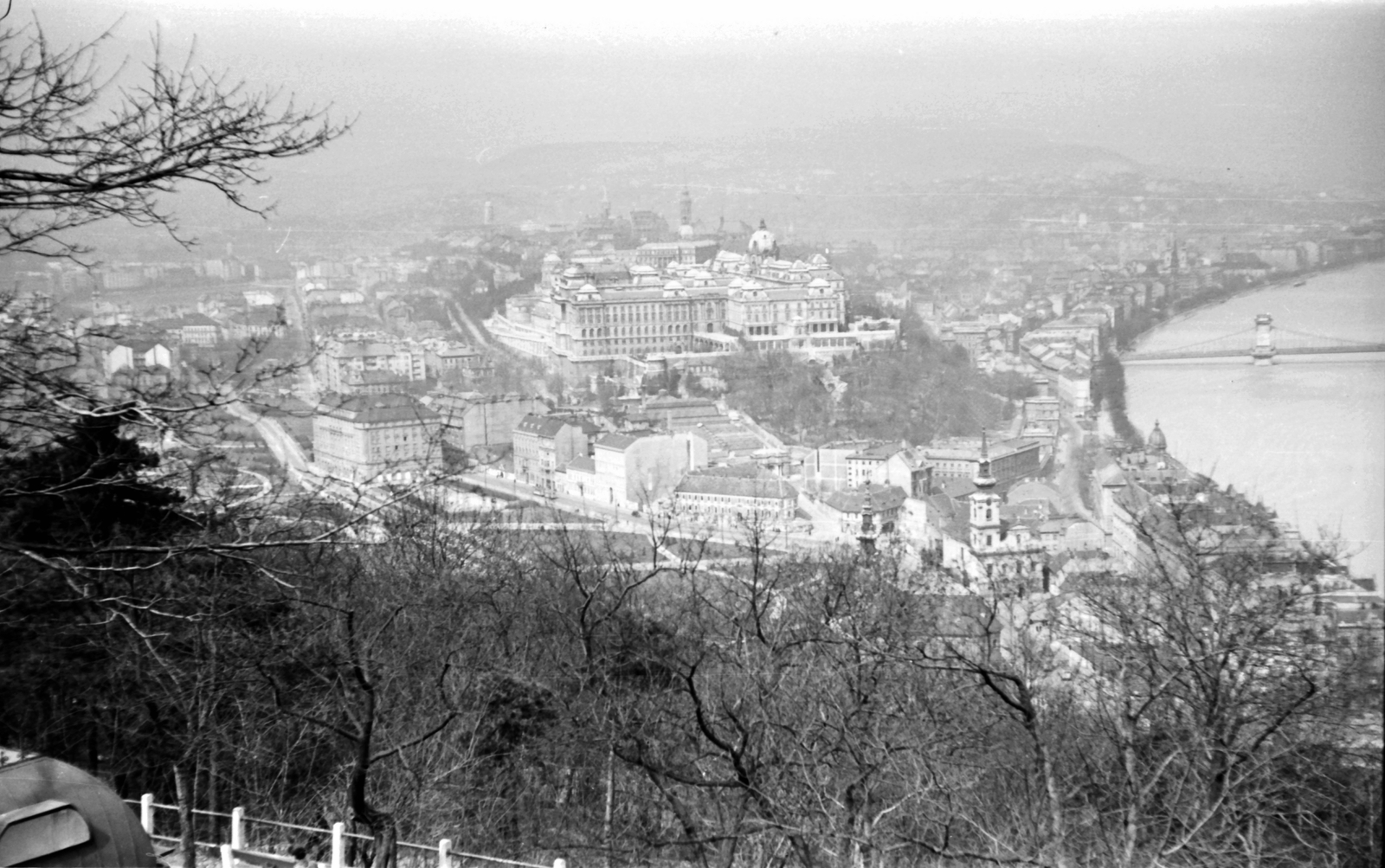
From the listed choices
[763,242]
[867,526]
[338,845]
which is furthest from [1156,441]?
[763,242]

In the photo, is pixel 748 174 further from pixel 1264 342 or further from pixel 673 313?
pixel 1264 342

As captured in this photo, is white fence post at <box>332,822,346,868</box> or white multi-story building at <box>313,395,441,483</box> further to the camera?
white multi-story building at <box>313,395,441,483</box>

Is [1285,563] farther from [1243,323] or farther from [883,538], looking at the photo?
[1243,323]

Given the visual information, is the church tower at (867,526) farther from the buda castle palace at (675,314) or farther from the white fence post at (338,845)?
the buda castle palace at (675,314)

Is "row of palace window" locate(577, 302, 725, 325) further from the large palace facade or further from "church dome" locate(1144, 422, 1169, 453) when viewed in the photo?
"church dome" locate(1144, 422, 1169, 453)

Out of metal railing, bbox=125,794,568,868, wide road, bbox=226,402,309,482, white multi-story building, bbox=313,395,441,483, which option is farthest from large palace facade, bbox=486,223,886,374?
metal railing, bbox=125,794,568,868
